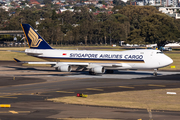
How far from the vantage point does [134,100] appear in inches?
1244

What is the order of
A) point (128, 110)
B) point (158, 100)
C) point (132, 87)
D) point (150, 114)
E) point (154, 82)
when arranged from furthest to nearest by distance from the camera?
1. point (154, 82)
2. point (132, 87)
3. point (158, 100)
4. point (128, 110)
5. point (150, 114)

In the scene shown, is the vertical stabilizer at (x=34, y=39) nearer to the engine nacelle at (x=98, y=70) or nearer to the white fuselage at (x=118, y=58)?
the white fuselage at (x=118, y=58)

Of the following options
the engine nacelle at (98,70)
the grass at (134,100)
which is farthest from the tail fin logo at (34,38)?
the grass at (134,100)

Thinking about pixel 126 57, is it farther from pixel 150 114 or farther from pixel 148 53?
pixel 150 114

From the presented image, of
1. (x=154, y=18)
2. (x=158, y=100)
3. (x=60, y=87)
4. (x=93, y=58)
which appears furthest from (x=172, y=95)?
(x=154, y=18)

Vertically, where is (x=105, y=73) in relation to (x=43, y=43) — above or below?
below

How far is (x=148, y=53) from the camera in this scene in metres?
52.1

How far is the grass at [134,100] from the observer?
95.5ft

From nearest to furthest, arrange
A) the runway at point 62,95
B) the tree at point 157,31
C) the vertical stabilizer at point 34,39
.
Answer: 1. the runway at point 62,95
2. the vertical stabilizer at point 34,39
3. the tree at point 157,31

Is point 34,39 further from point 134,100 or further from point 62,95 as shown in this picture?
point 134,100

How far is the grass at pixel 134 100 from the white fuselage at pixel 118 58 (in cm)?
1560

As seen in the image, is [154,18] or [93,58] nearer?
[93,58]

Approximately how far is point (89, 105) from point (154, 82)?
17.8m

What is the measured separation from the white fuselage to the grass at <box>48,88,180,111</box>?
15.6 meters
